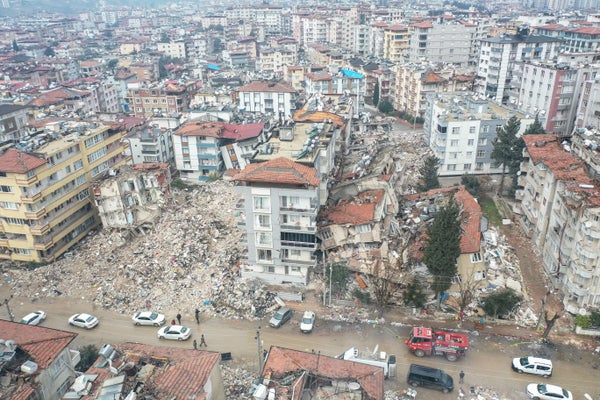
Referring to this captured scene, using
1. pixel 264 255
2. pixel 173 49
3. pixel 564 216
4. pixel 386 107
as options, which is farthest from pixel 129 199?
pixel 173 49

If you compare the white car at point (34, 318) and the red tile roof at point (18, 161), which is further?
the red tile roof at point (18, 161)

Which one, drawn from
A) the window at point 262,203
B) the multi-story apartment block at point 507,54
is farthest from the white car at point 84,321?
the multi-story apartment block at point 507,54

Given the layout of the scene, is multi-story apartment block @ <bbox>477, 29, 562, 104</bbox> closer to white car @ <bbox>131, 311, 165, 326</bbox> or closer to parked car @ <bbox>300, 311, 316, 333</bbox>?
parked car @ <bbox>300, 311, 316, 333</bbox>

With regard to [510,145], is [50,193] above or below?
below

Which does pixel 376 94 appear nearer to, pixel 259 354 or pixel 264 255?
pixel 264 255

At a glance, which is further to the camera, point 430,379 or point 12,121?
point 12,121

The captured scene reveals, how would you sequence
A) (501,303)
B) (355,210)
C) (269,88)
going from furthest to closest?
(269,88), (355,210), (501,303)

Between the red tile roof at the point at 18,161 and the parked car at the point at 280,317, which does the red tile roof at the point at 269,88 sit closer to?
the red tile roof at the point at 18,161
